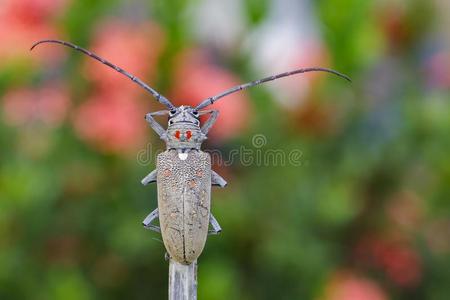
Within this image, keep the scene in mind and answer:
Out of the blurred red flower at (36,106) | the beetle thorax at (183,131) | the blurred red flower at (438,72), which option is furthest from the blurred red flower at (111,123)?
→ the blurred red flower at (438,72)

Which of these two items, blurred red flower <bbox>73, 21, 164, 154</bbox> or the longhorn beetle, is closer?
the longhorn beetle

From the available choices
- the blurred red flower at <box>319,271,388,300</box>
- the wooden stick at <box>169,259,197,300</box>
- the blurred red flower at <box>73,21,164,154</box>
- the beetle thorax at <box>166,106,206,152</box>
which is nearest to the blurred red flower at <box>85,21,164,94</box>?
→ the blurred red flower at <box>73,21,164,154</box>

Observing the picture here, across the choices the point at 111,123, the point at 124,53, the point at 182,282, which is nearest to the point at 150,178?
the point at 182,282

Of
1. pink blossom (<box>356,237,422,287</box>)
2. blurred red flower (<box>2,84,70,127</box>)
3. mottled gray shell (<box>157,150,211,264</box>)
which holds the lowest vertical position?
mottled gray shell (<box>157,150,211,264</box>)

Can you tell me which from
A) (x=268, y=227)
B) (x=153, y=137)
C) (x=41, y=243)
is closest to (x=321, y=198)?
(x=268, y=227)

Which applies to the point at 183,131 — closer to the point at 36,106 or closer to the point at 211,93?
the point at 211,93

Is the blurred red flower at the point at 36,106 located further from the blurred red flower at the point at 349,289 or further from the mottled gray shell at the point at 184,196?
the mottled gray shell at the point at 184,196

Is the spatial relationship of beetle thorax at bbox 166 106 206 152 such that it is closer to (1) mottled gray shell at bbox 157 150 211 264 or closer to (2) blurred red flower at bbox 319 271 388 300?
(1) mottled gray shell at bbox 157 150 211 264
